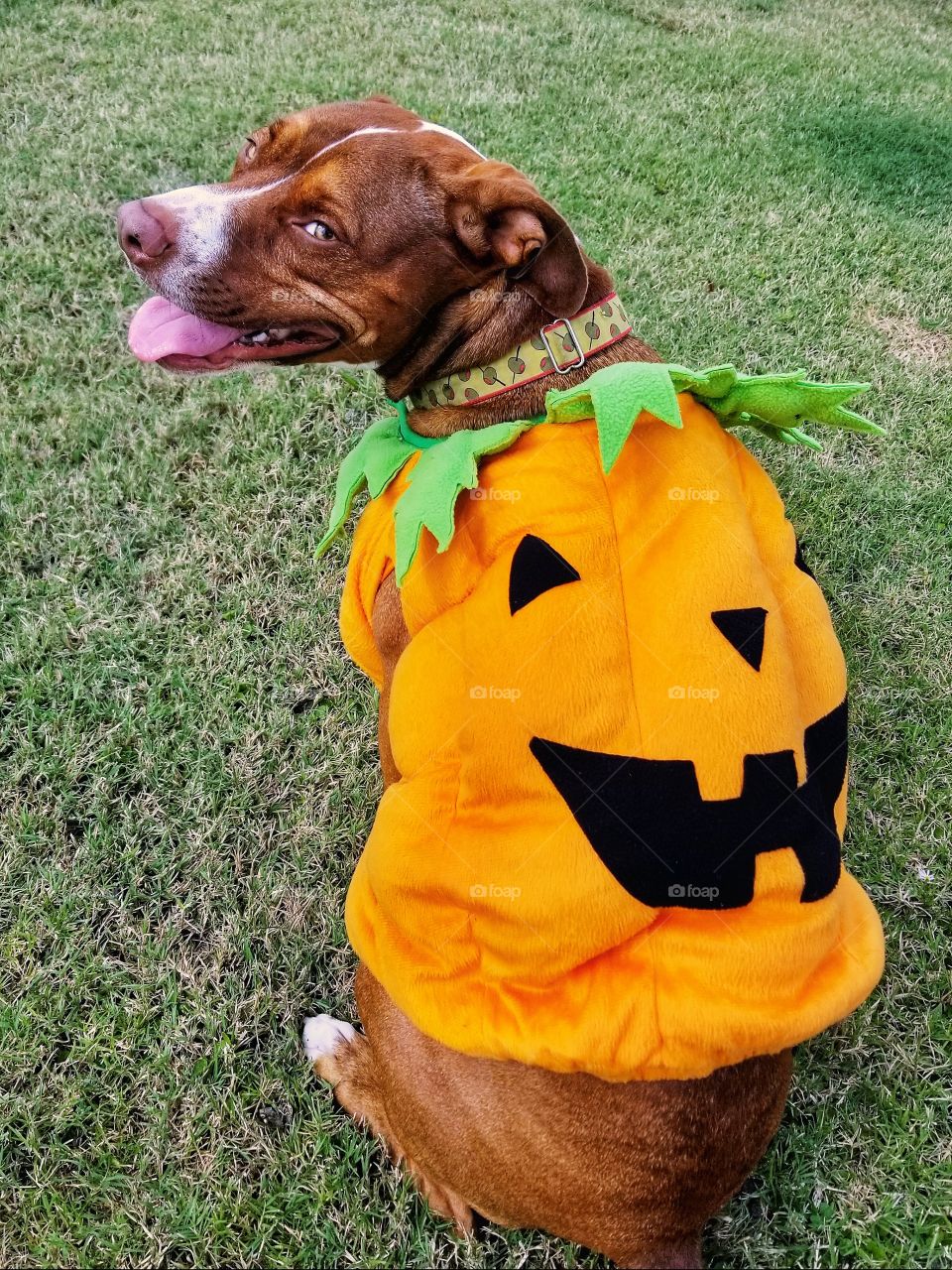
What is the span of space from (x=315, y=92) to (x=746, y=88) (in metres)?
3.83

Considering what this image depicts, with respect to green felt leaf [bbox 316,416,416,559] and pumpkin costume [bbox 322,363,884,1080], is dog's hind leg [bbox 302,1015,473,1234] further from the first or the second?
green felt leaf [bbox 316,416,416,559]

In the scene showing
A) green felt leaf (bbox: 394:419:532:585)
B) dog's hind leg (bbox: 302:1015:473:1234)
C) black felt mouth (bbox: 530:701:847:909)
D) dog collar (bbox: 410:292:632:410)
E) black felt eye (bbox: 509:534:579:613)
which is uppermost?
dog collar (bbox: 410:292:632:410)

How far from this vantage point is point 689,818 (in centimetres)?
179

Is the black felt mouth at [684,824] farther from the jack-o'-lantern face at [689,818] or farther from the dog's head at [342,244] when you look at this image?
the dog's head at [342,244]

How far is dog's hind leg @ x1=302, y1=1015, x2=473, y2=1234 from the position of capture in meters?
2.39

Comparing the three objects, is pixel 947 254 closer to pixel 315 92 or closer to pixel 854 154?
pixel 854 154

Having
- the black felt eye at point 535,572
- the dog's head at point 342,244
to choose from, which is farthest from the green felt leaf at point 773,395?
the black felt eye at point 535,572

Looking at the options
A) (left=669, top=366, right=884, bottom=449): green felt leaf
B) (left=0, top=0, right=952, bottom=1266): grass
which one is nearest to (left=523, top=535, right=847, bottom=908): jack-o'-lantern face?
(left=669, top=366, right=884, bottom=449): green felt leaf

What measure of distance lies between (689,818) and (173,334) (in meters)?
2.06

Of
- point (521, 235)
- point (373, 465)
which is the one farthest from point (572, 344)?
point (373, 465)

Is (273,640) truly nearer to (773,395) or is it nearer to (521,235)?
(521,235)

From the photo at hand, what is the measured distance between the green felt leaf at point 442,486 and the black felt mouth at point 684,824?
54 centimetres

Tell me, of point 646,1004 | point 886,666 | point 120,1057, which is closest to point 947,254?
point 886,666

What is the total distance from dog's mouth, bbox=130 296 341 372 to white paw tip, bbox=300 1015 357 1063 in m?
2.08
